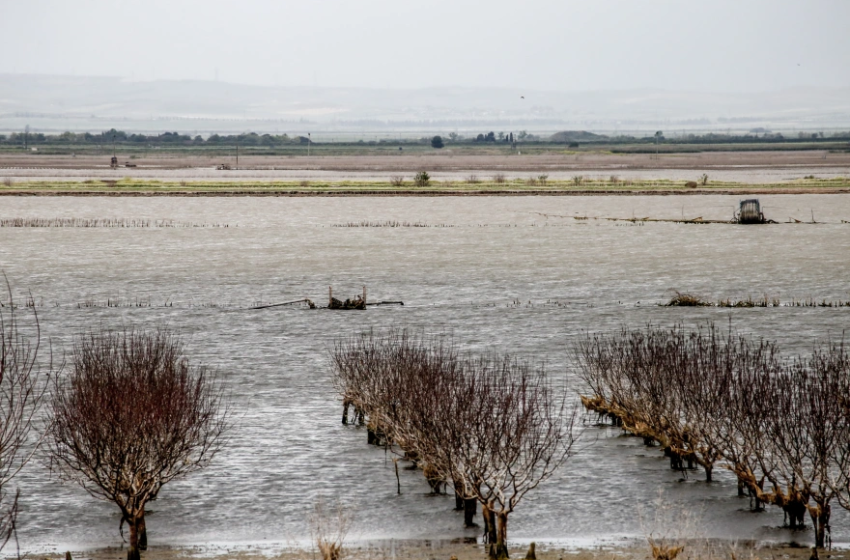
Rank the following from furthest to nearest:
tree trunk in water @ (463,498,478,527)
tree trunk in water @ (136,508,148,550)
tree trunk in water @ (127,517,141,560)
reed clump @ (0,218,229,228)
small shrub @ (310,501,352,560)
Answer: reed clump @ (0,218,229,228) < tree trunk in water @ (463,498,478,527) < tree trunk in water @ (136,508,148,550) < tree trunk in water @ (127,517,141,560) < small shrub @ (310,501,352,560)

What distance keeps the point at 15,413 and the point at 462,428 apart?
15441 millimetres

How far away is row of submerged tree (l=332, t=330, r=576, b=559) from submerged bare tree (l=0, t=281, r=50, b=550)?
24.3 feet

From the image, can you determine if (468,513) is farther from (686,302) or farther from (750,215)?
(750,215)

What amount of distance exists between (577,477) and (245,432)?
→ 933 centimetres

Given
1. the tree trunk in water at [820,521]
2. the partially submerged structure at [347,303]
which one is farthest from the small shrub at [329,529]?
the partially submerged structure at [347,303]

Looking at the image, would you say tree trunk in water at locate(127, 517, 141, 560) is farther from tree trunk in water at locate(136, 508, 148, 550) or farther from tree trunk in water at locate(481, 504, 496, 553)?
tree trunk in water at locate(481, 504, 496, 553)

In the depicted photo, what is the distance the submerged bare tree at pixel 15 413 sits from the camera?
2077 centimetres

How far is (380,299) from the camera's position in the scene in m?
53.5

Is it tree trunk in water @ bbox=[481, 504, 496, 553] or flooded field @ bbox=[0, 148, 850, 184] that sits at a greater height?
flooded field @ bbox=[0, 148, 850, 184]

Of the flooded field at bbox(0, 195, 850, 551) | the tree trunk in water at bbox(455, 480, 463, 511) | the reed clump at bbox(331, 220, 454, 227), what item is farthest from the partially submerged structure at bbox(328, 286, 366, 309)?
the reed clump at bbox(331, 220, 454, 227)

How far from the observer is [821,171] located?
154000 millimetres

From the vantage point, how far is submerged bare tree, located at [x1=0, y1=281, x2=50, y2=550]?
20.8 meters

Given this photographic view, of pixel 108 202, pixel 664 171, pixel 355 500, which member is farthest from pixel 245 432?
pixel 664 171

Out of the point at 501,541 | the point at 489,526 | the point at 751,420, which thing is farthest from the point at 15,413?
the point at 751,420
